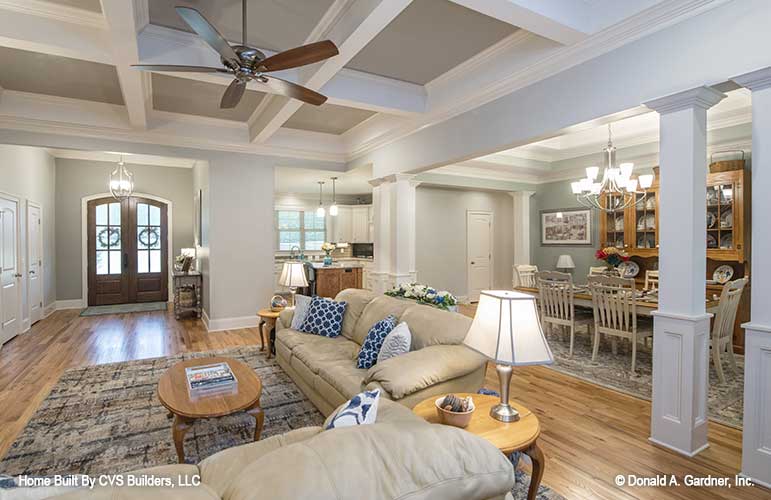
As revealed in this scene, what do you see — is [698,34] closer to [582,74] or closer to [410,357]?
[582,74]

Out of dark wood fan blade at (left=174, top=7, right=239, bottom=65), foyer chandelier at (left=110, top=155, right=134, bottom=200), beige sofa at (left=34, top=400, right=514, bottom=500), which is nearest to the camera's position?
beige sofa at (left=34, top=400, right=514, bottom=500)

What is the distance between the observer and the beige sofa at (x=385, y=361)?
236 cm

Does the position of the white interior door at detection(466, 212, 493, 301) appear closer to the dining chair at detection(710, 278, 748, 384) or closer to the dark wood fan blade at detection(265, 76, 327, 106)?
the dining chair at detection(710, 278, 748, 384)

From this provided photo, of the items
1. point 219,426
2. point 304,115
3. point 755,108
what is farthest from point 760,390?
point 304,115

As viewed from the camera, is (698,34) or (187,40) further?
(187,40)

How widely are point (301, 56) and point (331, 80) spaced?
159 cm

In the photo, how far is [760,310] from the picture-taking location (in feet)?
7.32

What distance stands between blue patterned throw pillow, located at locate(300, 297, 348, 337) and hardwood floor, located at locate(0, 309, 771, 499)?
161 centimetres

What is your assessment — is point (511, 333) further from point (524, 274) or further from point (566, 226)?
point (566, 226)

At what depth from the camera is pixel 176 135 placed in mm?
5543

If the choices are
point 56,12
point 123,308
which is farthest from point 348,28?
point 123,308

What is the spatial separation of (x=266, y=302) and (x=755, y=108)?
5.94 m

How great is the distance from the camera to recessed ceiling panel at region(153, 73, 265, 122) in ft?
14.3

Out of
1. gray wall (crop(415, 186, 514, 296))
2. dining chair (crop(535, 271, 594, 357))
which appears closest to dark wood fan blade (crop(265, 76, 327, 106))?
dining chair (crop(535, 271, 594, 357))
